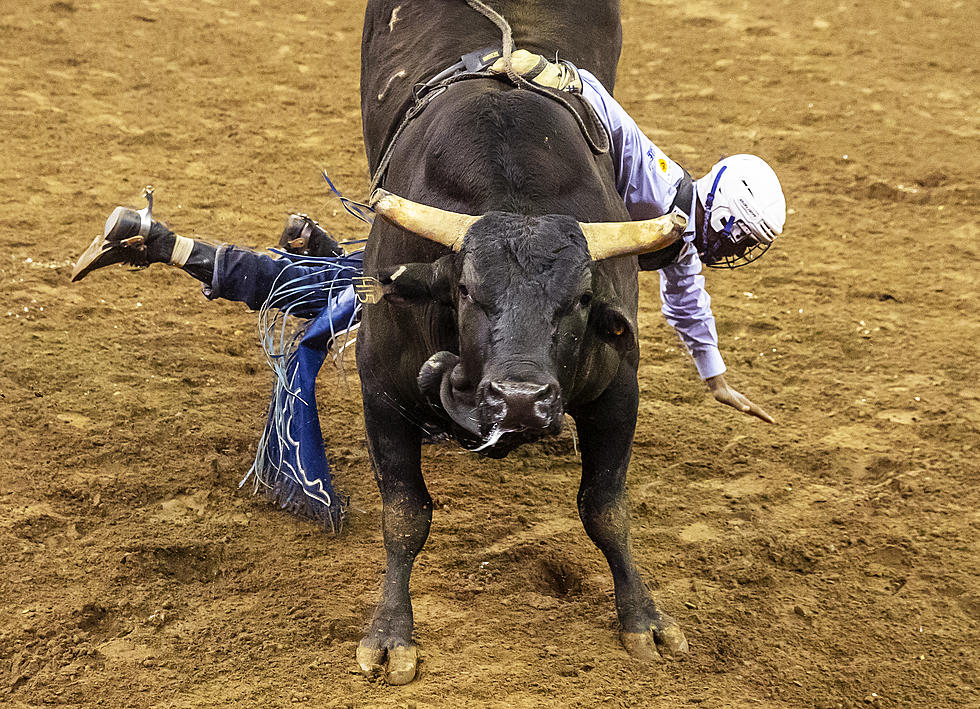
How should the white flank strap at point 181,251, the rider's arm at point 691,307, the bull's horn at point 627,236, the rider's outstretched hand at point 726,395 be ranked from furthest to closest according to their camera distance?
the white flank strap at point 181,251 < the rider's outstretched hand at point 726,395 < the rider's arm at point 691,307 < the bull's horn at point 627,236

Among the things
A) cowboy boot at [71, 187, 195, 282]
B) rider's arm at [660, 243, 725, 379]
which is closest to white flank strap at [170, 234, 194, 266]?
cowboy boot at [71, 187, 195, 282]

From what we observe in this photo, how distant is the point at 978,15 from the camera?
936cm

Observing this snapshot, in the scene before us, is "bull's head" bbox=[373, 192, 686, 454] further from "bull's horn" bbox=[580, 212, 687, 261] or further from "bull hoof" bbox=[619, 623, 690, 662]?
"bull hoof" bbox=[619, 623, 690, 662]

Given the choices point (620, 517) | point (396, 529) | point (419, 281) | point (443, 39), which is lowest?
point (396, 529)

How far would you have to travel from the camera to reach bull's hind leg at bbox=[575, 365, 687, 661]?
3.14 meters

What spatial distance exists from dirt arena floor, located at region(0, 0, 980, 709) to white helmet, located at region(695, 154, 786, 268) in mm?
1052

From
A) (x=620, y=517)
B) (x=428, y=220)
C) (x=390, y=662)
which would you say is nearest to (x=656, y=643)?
(x=620, y=517)

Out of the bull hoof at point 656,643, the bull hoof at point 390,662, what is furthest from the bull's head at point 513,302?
the bull hoof at point 656,643

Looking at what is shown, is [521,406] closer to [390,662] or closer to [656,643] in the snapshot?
[390,662]

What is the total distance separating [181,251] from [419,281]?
1.50m

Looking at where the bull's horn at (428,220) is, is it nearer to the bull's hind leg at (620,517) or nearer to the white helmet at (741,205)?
the bull's hind leg at (620,517)

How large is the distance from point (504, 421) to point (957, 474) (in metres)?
2.50

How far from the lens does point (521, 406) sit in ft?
7.58

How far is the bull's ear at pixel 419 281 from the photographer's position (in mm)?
2570
